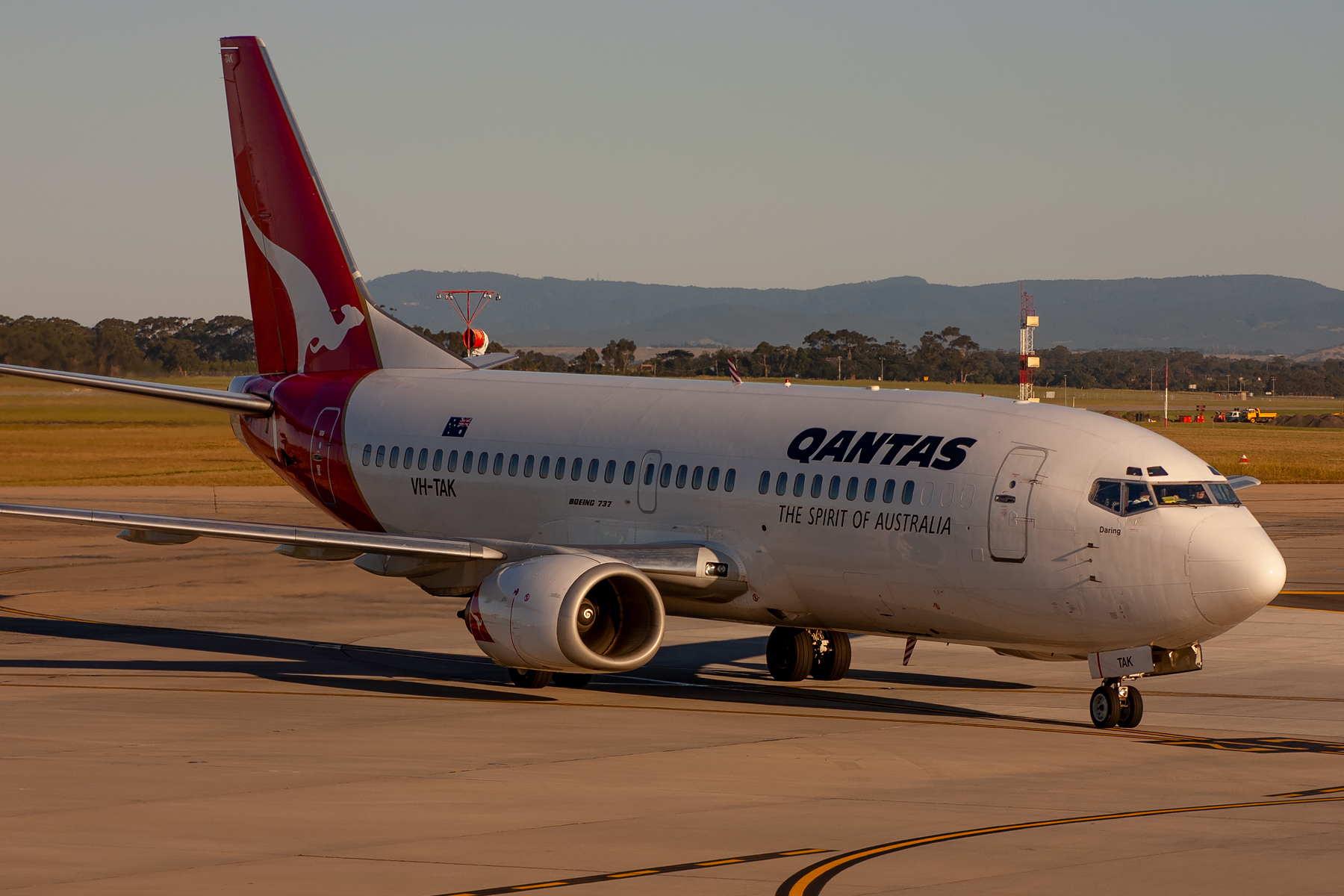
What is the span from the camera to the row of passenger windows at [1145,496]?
2194 centimetres

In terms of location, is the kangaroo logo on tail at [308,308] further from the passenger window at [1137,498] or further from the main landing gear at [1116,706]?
the main landing gear at [1116,706]

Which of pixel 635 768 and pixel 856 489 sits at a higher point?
pixel 856 489

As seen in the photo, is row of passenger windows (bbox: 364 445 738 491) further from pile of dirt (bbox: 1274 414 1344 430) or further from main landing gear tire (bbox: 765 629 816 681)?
pile of dirt (bbox: 1274 414 1344 430)

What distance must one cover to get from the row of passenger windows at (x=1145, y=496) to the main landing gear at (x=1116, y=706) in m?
2.46

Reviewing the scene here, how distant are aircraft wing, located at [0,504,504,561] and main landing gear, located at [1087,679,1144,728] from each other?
918cm

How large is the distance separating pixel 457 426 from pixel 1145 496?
42.5 ft

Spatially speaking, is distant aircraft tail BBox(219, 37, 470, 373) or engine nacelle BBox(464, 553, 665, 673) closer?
engine nacelle BBox(464, 553, 665, 673)

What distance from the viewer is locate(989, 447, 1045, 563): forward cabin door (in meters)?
22.3

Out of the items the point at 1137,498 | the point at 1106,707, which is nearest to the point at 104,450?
the point at 1106,707

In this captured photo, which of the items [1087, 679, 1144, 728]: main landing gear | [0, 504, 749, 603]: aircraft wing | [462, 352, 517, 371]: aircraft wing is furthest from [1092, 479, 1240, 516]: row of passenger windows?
[462, 352, 517, 371]: aircraft wing

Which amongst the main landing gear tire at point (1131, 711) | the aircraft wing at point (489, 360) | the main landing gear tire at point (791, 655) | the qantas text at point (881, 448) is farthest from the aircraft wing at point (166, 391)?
the main landing gear tire at point (1131, 711)

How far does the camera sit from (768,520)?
81.6 ft

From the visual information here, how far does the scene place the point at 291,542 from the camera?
2508cm

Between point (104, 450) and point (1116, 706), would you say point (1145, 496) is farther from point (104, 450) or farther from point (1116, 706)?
point (104, 450)
